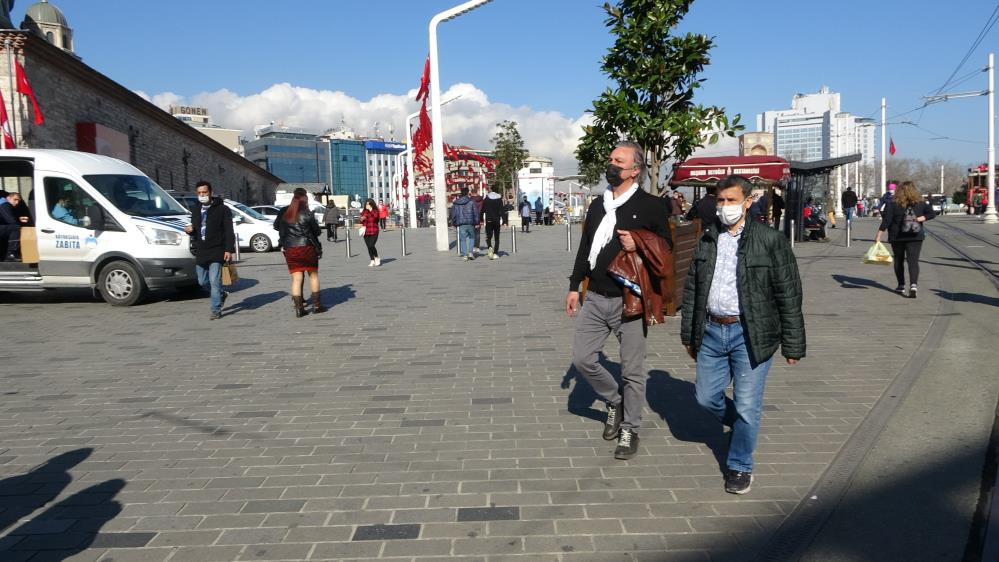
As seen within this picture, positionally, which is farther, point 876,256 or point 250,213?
point 250,213

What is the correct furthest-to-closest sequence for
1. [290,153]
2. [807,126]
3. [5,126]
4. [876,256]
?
[807,126], [290,153], [5,126], [876,256]

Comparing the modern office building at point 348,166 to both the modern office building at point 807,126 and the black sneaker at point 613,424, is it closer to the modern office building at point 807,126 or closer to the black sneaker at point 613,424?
the modern office building at point 807,126

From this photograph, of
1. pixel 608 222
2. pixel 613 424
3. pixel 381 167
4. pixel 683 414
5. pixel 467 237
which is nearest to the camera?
pixel 608 222

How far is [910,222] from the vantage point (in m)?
10.9

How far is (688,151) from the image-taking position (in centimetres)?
1028

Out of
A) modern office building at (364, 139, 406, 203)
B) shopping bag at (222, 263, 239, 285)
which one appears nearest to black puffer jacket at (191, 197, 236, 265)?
shopping bag at (222, 263, 239, 285)

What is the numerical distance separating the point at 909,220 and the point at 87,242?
11.8 metres

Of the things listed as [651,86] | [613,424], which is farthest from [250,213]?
[613,424]

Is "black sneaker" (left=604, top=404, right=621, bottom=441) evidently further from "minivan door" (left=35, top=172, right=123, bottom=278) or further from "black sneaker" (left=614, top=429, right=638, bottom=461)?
"minivan door" (left=35, top=172, right=123, bottom=278)

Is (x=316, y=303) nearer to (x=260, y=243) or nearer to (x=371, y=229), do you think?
(x=371, y=229)

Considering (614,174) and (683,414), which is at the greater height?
(614,174)

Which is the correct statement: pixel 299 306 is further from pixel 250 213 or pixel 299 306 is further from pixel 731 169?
pixel 250 213

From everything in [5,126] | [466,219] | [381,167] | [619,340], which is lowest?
[619,340]

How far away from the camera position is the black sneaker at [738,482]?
13.2 feet
